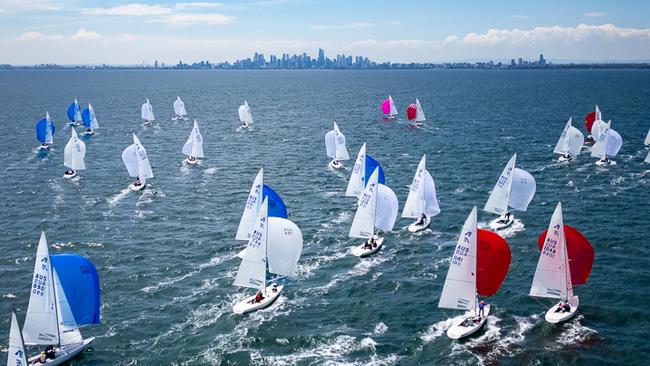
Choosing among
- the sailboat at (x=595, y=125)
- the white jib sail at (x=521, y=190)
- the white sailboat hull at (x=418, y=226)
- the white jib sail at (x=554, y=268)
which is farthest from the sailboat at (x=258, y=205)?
the sailboat at (x=595, y=125)

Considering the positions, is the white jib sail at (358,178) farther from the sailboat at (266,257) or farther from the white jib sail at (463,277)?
the white jib sail at (463,277)

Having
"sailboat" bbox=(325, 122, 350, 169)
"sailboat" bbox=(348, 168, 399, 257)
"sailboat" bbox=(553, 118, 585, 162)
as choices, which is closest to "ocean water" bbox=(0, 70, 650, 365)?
"sailboat" bbox=(348, 168, 399, 257)

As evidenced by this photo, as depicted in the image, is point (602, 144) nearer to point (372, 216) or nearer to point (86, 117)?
point (372, 216)

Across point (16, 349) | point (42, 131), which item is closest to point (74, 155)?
point (42, 131)

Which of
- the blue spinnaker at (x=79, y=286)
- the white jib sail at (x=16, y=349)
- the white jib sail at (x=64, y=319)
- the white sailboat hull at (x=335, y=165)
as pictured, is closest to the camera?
the white jib sail at (x=16, y=349)

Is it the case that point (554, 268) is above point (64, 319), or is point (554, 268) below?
above

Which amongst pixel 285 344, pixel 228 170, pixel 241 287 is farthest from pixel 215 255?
pixel 228 170
